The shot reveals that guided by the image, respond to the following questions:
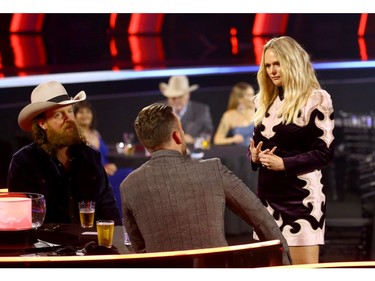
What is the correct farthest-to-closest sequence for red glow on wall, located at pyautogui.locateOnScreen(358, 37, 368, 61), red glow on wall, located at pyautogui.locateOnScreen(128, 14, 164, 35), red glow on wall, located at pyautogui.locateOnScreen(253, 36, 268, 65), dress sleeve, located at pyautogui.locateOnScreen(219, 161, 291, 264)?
red glow on wall, located at pyautogui.locateOnScreen(128, 14, 164, 35)
red glow on wall, located at pyautogui.locateOnScreen(358, 37, 368, 61)
red glow on wall, located at pyautogui.locateOnScreen(253, 36, 268, 65)
dress sleeve, located at pyautogui.locateOnScreen(219, 161, 291, 264)

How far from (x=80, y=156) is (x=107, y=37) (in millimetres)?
10483

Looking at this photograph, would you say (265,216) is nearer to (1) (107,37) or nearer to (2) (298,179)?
(2) (298,179)

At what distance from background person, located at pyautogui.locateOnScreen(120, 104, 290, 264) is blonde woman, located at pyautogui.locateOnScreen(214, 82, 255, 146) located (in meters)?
4.78

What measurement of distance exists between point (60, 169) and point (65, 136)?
0.17 metres

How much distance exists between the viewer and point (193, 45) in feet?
47.2

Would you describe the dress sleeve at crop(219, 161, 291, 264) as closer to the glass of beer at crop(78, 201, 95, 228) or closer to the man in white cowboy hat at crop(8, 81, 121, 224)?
the glass of beer at crop(78, 201, 95, 228)

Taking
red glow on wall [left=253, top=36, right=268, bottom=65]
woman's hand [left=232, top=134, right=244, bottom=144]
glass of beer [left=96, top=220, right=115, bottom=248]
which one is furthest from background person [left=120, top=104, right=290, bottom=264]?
red glow on wall [left=253, top=36, right=268, bottom=65]

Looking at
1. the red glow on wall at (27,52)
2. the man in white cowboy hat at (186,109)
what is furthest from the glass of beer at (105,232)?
the red glow on wall at (27,52)

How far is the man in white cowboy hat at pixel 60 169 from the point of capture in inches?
171

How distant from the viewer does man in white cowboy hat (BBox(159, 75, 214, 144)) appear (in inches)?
332

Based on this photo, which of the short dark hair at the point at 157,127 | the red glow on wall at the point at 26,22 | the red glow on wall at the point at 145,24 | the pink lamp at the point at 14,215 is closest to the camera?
the short dark hair at the point at 157,127

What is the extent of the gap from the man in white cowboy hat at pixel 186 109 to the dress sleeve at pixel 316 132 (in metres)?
4.41

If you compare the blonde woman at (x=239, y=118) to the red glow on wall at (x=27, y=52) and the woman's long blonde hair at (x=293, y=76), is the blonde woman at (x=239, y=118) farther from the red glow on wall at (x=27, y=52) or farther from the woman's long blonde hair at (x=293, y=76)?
the woman's long blonde hair at (x=293, y=76)
